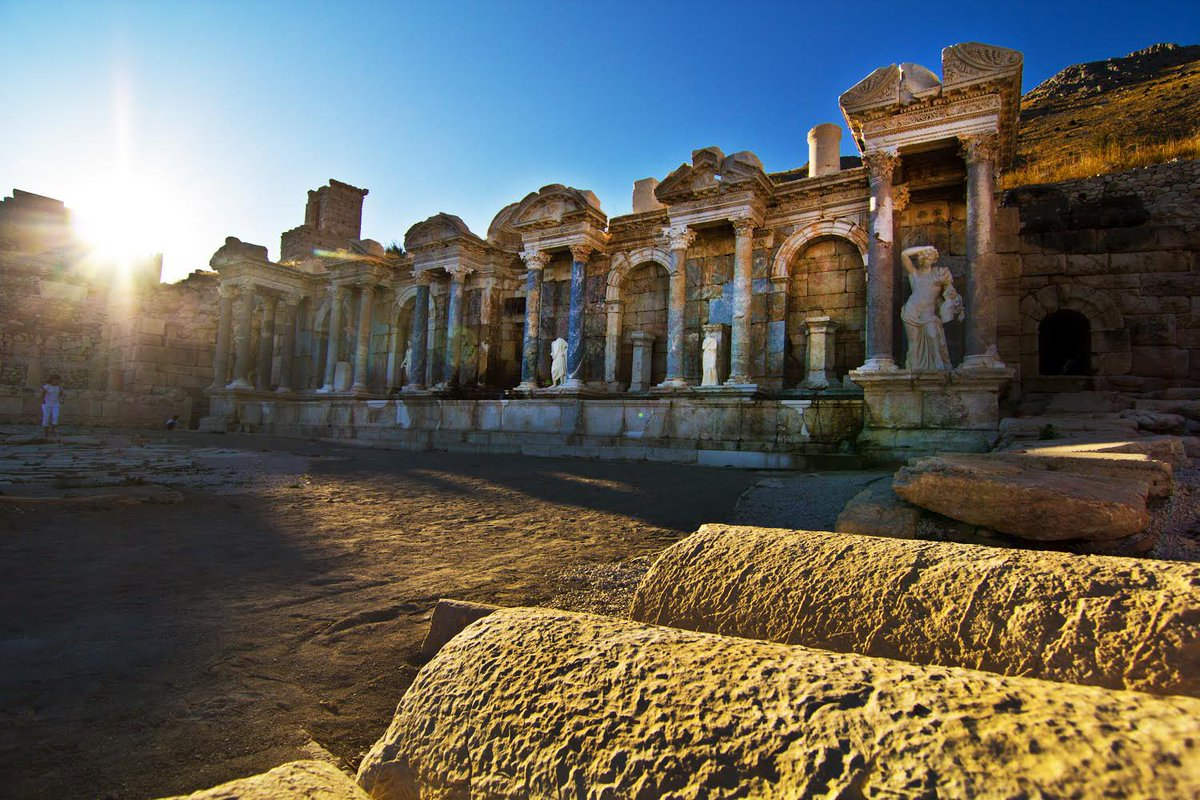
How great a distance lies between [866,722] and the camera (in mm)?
1068

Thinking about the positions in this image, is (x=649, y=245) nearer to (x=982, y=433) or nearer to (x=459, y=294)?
(x=459, y=294)

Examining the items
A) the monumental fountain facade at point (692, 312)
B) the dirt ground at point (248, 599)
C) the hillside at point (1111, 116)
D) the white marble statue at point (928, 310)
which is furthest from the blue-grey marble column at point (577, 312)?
the hillside at point (1111, 116)

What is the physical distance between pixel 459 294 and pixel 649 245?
5.49 metres

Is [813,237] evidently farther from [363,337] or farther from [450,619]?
[363,337]

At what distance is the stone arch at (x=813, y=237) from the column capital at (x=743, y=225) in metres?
1.04

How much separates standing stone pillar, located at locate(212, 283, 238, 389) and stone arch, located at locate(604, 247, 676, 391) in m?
13.1

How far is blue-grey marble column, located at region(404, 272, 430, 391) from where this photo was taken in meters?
18.1

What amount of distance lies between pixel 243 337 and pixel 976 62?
67.7 feet

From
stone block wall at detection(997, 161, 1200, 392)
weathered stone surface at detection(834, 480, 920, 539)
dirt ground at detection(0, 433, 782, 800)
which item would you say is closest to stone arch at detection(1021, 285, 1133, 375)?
stone block wall at detection(997, 161, 1200, 392)

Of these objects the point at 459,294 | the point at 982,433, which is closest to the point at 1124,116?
the point at 982,433

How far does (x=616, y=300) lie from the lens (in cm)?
1606

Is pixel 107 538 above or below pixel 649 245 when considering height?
below

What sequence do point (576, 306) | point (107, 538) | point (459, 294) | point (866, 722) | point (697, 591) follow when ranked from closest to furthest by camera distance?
point (866, 722) < point (697, 591) < point (107, 538) < point (576, 306) < point (459, 294)

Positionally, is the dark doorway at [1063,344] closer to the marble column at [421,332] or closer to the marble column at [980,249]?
the marble column at [980,249]
